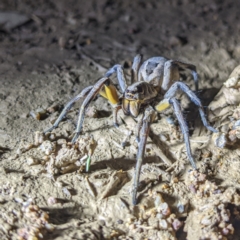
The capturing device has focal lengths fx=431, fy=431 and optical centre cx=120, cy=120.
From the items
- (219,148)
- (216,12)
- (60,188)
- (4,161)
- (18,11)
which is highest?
(18,11)

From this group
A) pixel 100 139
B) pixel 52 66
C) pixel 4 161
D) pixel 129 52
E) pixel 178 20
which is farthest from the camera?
pixel 178 20

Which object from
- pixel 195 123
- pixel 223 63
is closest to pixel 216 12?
pixel 223 63

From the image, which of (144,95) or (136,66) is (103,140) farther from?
(136,66)

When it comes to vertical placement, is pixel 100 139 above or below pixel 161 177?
above

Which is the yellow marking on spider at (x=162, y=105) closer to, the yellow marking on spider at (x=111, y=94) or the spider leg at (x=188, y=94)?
the spider leg at (x=188, y=94)

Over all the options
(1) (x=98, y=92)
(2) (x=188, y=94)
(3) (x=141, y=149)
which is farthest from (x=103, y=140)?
(2) (x=188, y=94)

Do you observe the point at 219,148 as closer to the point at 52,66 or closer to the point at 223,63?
the point at 223,63
